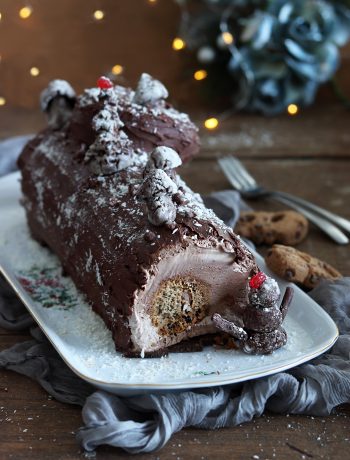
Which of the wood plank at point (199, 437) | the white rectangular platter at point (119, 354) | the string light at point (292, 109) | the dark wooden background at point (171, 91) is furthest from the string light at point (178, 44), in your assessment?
the wood plank at point (199, 437)

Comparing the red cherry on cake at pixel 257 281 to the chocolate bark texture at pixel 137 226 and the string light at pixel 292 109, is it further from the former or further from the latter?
the string light at pixel 292 109

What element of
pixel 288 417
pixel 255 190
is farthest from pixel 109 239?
pixel 255 190

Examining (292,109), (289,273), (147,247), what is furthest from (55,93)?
(292,109)

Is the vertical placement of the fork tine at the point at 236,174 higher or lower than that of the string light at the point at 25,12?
lower

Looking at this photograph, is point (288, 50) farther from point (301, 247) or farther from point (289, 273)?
point (289, 273)

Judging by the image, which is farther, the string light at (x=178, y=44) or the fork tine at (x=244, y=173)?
the string light at (x=178, y=44)

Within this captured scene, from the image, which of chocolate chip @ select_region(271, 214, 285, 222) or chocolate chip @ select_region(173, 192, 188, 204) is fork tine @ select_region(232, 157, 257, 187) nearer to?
chocolate chip @ select_region(271, 214, 285, 222)

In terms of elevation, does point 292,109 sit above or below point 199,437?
above
